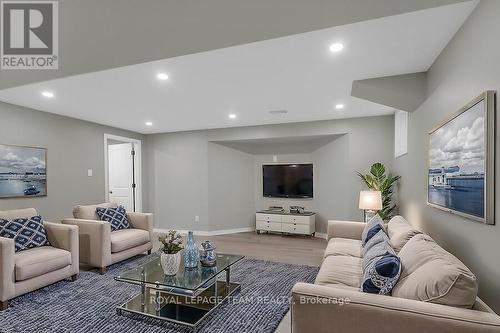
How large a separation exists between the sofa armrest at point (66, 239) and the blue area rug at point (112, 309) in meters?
0.27

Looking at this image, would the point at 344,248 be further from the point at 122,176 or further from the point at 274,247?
the point at 122,176

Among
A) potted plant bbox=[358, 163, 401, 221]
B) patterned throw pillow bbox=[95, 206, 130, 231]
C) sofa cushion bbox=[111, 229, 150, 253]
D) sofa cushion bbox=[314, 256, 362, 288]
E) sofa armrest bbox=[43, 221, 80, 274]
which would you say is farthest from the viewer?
potted plant bbox=[358, 163, 401, 221]

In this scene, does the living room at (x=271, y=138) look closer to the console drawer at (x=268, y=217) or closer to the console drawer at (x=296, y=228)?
the console drawer at (x=296, y=228)

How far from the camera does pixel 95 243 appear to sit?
3.42 meters

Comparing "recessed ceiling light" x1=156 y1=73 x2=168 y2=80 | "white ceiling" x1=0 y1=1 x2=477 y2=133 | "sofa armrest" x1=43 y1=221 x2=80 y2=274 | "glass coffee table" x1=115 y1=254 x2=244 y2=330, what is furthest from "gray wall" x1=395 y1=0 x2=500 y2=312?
"sofa armrest" x1=43 y1=221 x2=80 y2=274

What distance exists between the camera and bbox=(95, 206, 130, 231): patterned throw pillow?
391 cm

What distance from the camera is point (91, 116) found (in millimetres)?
4477

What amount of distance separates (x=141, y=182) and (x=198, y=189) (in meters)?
1.37

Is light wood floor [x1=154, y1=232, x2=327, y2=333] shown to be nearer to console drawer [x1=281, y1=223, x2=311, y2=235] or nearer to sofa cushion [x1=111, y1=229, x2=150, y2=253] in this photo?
console drawer [x1=281, y1=223, x2=311, y2=235]

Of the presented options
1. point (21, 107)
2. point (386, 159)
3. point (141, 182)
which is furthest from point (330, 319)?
point (141, 182)

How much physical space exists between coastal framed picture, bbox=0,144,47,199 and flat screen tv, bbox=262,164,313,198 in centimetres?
407

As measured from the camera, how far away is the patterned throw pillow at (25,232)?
285 cm

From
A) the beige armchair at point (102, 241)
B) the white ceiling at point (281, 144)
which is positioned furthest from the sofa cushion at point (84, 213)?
the white ceiling at point (281, 144)

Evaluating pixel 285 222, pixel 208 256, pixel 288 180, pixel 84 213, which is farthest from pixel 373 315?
pixel 288 180
